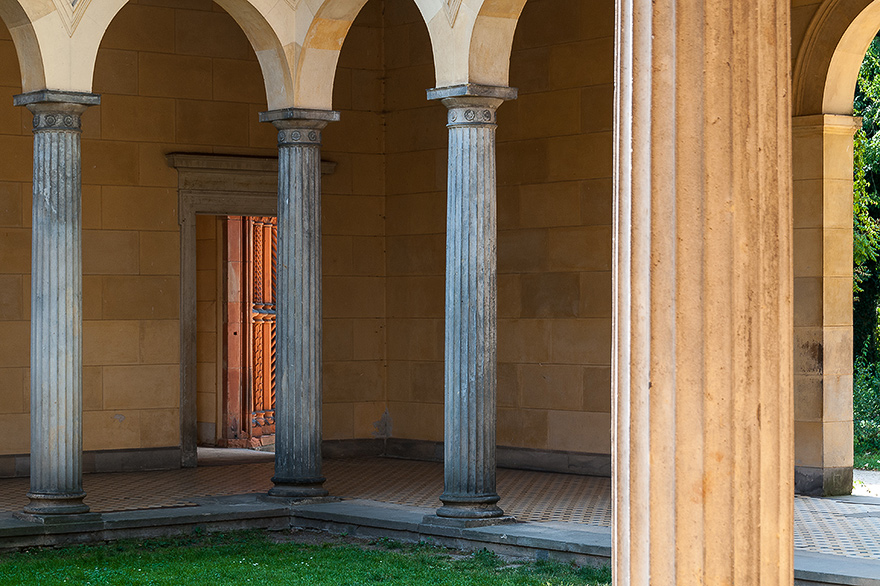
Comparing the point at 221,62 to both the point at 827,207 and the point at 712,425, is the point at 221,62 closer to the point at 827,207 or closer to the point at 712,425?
the point at 827,207

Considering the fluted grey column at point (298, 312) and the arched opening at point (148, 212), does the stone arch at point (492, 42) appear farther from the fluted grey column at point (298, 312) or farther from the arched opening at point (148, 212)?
the arched opening at point (148, 212)

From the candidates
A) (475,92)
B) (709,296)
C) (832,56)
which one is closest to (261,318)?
(475,92)

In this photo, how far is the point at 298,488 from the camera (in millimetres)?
11070

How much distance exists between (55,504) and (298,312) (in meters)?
2.78

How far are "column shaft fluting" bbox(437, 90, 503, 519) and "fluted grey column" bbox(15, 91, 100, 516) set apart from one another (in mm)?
3182

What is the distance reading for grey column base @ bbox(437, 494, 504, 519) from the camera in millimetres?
9633

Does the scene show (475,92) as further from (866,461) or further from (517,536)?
(866,461)

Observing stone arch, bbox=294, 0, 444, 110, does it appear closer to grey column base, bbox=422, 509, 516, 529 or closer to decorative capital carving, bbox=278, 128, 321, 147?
decorative capital carving, bbox=278, 128, 321, 147

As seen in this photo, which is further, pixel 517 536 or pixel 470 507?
pixel 470 507

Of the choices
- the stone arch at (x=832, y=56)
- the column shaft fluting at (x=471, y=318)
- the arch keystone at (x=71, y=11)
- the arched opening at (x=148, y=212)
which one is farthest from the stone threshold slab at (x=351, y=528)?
the stone arch at (x=832, y=56)

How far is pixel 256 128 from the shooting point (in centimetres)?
1423

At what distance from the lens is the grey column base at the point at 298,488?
11.0m

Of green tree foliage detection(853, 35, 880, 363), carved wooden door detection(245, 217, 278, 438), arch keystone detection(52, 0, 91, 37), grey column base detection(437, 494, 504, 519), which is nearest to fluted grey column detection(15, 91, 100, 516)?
arch keystone detection(52, 0, 91, 37)

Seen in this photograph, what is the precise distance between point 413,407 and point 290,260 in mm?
4066
